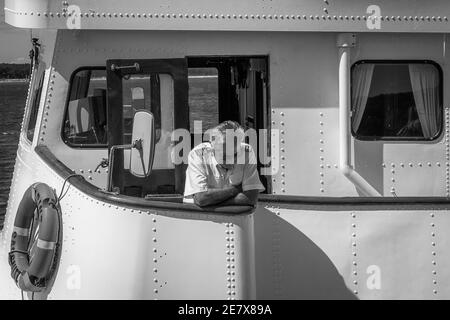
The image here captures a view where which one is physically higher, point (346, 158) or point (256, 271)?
point (346, 158)

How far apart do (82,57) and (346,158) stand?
2.18 meters

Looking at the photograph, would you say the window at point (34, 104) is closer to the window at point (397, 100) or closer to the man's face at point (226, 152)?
the man's face at point (226, 152)

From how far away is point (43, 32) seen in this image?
266 inches

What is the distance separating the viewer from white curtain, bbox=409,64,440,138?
22.3ft

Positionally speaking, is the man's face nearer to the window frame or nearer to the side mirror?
the side mirror

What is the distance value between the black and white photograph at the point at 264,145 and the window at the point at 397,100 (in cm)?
1

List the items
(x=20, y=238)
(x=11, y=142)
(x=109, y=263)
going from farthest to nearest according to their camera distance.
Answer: (x=11, y=142) < (x=20, y=238) < (x=109, y=263)

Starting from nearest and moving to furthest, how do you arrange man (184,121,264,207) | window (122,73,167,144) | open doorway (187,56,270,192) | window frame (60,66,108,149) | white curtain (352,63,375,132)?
man (184,121,264,207), window (122,73,167,144), window frame (60,66,108,149), white curtain (352,63,375,132), open doorway (187,56,270,192)

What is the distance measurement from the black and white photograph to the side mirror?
1cm

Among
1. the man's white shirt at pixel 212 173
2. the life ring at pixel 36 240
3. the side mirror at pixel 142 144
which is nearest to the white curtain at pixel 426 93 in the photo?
the man's white shirt at pixel 212 173

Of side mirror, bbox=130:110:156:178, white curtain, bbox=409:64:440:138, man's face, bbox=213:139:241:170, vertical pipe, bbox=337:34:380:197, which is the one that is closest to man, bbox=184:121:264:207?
man's face, bbox=213:139:241:170
